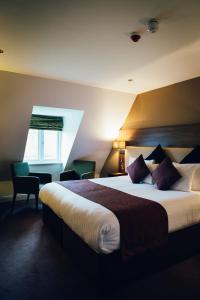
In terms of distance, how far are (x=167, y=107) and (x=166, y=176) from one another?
1.64m

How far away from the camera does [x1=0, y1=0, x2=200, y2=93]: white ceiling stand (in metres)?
1.86

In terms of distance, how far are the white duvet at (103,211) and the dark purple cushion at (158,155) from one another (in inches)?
33.7

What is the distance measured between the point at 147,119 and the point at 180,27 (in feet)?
8.90

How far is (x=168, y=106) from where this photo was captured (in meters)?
4.28

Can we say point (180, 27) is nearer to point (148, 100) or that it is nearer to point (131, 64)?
point (131, 64)

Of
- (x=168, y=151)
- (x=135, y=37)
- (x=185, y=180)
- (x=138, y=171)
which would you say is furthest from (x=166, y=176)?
(x=135, y=37)

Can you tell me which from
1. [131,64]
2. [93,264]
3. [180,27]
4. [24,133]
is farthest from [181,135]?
[24,133]

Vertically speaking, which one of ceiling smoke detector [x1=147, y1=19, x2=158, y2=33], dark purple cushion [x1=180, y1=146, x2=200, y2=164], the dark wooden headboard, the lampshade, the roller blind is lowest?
dark purple cushion [x1=180, y1=146, x2=200, y2=164]

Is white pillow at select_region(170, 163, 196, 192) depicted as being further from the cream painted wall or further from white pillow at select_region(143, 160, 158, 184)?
the cream painted wall

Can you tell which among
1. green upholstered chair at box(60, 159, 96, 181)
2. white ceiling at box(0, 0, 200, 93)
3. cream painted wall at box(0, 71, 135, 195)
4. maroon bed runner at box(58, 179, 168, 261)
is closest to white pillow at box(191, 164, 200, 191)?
maroon bed runner at box(58, 179, 168, 261)

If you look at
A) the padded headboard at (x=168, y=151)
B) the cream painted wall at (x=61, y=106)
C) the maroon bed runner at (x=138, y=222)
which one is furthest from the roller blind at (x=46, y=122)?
the maroon bed runner at (x=138, y=222)

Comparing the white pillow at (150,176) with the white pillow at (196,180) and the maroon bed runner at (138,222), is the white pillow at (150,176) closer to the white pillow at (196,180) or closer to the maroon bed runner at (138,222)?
the white pillow at (196,180)

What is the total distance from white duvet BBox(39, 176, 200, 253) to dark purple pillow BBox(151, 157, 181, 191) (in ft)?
0.43

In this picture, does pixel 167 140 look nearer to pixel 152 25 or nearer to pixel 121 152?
pixel 121 152
